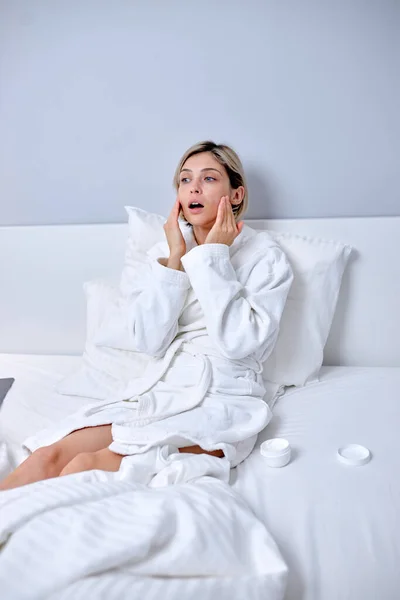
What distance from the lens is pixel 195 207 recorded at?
1575 mm

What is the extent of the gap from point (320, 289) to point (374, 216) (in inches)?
13.7

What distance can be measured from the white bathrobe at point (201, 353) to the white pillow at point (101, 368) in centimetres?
19

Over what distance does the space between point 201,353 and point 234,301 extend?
0.57ft

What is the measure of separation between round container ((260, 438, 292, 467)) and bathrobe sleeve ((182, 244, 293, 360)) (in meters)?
0.24

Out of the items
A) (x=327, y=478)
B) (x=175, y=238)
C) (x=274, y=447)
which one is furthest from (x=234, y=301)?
(x=327, y=478)

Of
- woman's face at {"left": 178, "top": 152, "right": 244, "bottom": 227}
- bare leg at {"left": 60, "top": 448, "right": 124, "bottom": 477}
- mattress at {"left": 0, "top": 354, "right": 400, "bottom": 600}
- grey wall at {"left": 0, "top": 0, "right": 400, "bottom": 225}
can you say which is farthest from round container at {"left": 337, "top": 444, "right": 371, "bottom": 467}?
grey wall at {"left": 0, "top": 0, "right": 400, "bottom": 225}

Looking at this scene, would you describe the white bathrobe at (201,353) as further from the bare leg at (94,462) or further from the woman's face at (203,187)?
the woman's face at (203,187)

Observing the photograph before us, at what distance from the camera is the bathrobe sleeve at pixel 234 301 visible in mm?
1395

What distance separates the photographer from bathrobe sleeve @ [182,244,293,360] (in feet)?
4.58

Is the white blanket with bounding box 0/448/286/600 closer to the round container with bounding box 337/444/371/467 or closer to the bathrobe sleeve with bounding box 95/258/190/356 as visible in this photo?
the round container with bounding box 337/444/371/467

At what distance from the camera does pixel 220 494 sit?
41.4 inches

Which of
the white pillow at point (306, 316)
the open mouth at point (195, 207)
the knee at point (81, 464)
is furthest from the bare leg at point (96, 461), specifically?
the open mouth at point (195, 207)

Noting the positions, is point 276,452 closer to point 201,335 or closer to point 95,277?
point 201,335

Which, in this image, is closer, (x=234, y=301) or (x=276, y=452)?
(x=276, y=452)
